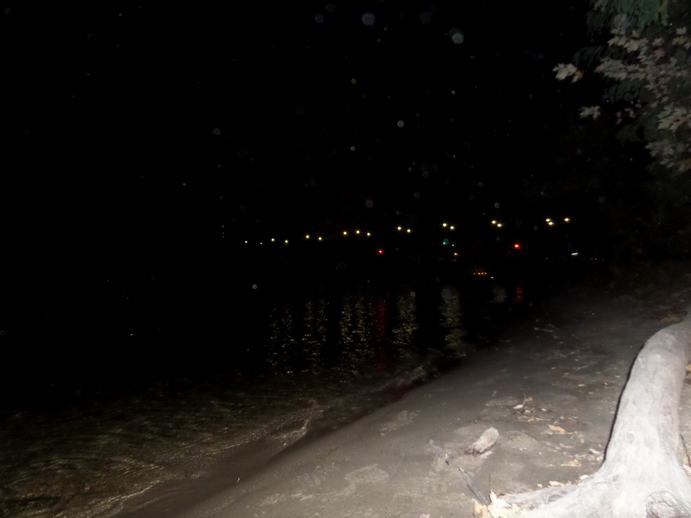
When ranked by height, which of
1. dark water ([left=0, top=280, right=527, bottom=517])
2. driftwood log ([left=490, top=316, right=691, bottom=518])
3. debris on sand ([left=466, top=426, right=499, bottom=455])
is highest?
driftwood log ([left=490, top=316, right=691, bottom=518])

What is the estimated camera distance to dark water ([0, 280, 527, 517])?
680 centimetres

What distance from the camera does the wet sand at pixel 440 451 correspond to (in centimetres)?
449

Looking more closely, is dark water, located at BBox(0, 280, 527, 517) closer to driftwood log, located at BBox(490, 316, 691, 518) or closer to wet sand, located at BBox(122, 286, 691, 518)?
wet sand, located at BBox(122, 286, 691, 518)

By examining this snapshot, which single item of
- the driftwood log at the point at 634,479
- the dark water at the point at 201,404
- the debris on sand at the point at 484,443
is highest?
the driftwood log at the point at 634,479

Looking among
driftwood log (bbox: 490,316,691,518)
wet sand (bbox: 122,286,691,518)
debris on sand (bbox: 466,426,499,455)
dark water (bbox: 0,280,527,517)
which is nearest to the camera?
driftwood log (bbox: 490,316,691,518)

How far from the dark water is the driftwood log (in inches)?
190

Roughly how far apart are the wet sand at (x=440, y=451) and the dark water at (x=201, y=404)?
0.82m

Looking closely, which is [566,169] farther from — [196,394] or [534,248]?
[534,248]

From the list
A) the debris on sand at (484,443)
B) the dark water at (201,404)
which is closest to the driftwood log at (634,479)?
the debris on sand at (484,443)

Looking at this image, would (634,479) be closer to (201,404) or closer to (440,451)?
(440,451)

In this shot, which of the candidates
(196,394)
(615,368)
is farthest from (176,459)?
(615,368)

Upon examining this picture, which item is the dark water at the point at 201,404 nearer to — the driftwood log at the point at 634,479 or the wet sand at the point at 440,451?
the wet sand at the point at 440,451

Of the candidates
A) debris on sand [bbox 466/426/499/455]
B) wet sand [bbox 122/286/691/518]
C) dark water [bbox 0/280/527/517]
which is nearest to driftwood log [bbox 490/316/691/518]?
wet sand [bbox 122/286/691/518]

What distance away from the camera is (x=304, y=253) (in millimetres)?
70375
